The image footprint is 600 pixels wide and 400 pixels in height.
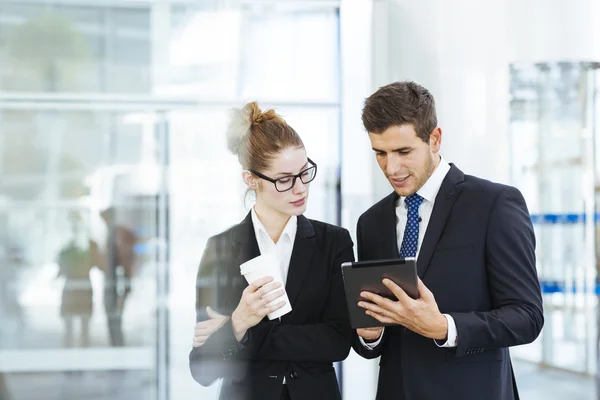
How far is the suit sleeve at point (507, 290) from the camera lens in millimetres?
1969

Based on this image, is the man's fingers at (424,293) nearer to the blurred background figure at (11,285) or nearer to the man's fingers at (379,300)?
the man's fingers at (379,300)

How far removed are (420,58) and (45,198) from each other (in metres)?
2.41

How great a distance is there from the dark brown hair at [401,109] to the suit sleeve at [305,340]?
0.54 meters

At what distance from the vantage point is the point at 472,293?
2.08m

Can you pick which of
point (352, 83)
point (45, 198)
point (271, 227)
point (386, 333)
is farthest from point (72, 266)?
point (352, 83)

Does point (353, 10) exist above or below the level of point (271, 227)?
above

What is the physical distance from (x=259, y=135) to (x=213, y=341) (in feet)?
2.08

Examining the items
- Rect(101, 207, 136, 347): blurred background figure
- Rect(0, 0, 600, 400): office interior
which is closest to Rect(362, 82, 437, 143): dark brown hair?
Rect(0, 0, 600, 400): office interior

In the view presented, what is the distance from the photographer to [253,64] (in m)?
4.97

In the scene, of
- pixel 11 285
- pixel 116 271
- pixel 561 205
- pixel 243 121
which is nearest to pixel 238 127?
pixel 243 121

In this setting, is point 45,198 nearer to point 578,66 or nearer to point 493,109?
point 493,109

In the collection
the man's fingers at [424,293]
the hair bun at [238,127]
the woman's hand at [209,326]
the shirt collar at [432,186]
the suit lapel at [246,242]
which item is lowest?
the woman's hand at [209,326]

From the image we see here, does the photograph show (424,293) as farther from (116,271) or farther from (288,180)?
(116,271)

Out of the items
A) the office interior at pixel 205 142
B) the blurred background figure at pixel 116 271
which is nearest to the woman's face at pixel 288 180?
the office interior at pixel 205 142
